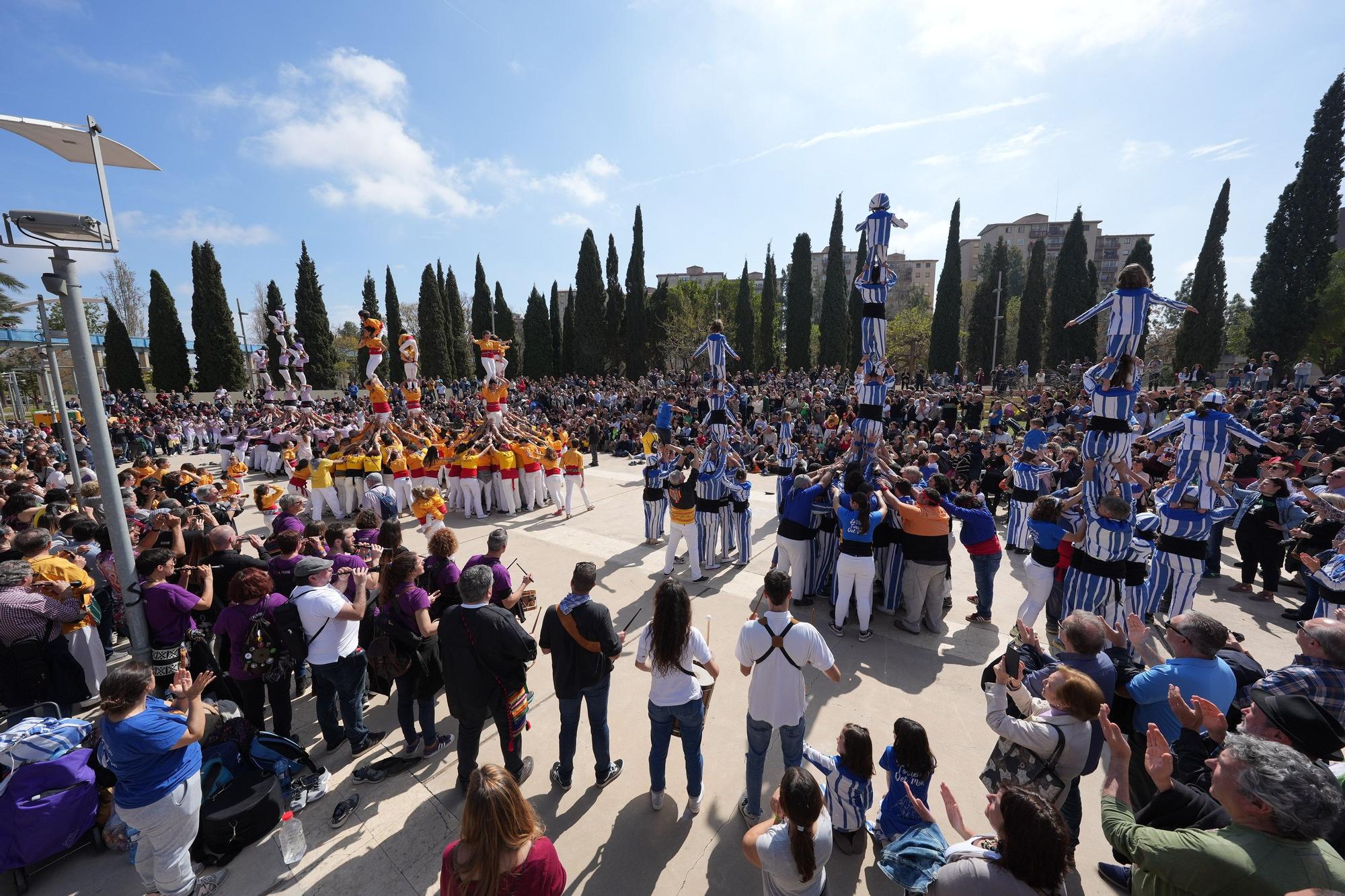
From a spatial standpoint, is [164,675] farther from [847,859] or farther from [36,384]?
[36,384]

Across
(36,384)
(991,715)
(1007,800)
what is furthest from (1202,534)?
(36,384)

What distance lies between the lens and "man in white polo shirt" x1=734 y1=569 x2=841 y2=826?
10.8 feet

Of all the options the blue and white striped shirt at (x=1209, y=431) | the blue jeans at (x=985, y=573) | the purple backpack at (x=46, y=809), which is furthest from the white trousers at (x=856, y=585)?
the purple backpack at (x=46, y=809)

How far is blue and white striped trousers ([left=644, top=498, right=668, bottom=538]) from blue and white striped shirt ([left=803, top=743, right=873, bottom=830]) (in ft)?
19.8

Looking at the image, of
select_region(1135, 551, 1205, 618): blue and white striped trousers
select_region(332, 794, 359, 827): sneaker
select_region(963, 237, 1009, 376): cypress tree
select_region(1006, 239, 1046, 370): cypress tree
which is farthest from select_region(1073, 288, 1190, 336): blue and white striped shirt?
select_region(1006, 239, 1046, 370): cypress tree

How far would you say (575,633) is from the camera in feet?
11.5

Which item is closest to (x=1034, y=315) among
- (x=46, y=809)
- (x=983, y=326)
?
(x=983, y=326)

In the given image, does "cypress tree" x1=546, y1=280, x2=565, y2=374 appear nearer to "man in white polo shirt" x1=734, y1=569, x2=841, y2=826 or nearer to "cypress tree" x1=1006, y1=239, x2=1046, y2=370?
→ "cypress tree" x1=1006, y1=239, x2=1046, y2=370

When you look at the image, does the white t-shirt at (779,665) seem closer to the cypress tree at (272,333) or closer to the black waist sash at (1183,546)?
the black waist sash at (1183,546)

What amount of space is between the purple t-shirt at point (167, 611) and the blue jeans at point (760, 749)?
423 centimetres

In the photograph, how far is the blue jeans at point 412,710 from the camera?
4.10m

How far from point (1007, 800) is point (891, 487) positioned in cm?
457

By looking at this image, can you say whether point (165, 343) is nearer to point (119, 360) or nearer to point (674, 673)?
point (119, 360)

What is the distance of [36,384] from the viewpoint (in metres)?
34.8
